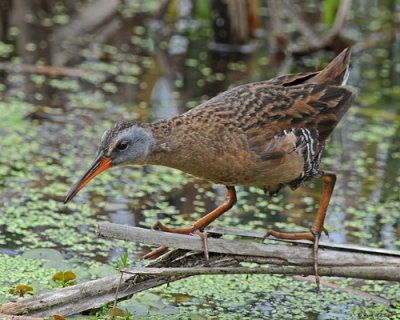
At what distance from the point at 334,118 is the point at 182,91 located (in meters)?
3.29

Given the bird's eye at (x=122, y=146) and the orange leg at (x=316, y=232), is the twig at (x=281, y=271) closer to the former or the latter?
the orange leg at (x=316, y=232)

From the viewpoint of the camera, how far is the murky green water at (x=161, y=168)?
5.04 metres

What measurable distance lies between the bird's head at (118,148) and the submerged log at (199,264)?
33 centimetres

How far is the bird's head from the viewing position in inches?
172

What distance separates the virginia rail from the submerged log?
91 mm

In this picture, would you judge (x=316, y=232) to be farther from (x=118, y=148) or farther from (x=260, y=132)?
(x=118, y=148)

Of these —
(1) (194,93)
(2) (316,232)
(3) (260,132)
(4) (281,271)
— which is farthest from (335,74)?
(1) (194,93)

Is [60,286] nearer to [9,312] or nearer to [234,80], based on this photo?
[9,312]

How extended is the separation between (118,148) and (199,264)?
0.66 meters

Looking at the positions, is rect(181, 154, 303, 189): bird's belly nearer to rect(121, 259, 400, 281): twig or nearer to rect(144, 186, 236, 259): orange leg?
rect(144, 186, 236, 259): orange leg

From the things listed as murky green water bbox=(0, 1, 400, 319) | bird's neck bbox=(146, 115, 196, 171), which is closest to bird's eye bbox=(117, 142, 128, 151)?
bird's neck bbox=(146, 115, 196, 171)

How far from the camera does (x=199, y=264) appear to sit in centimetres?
451

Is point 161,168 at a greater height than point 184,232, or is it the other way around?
point 184,232

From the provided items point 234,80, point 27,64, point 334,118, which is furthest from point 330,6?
point 334,118
